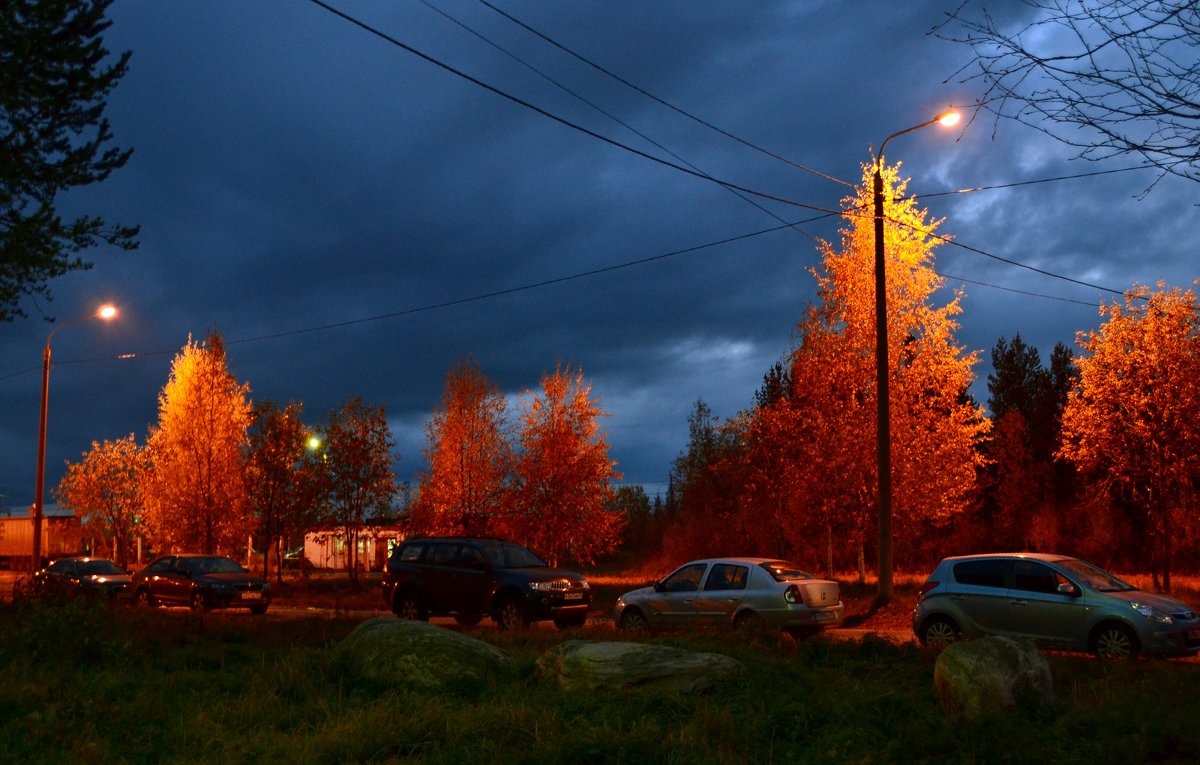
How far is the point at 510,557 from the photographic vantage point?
2033 cm

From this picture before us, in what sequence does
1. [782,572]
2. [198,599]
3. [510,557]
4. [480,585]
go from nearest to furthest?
[782,572], [480,585], [510,557], [198,599]

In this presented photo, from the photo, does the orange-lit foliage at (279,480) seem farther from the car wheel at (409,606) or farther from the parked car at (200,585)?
the car wheel at (409,606)

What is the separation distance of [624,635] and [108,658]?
6660 mm

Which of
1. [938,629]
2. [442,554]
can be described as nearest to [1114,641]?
[938,629]

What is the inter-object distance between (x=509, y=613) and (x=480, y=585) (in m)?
0.90

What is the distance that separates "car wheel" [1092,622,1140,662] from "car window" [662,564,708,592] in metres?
6.21

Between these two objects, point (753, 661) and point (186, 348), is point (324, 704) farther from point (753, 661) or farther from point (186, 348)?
point (186, 348)

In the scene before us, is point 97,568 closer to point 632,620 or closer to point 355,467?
point 355,467

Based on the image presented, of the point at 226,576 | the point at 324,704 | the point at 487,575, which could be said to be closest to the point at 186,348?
the point at 226,576

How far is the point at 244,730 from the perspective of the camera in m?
8.26

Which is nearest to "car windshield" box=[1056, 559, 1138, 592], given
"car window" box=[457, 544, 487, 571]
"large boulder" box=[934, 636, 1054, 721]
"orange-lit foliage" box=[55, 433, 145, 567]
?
"large boulder" box=[934, 636, 1054, 721]

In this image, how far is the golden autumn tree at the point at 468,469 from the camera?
34.8 m

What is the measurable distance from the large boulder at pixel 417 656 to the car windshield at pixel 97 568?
77.5 ft

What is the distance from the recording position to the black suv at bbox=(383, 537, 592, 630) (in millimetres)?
18844
